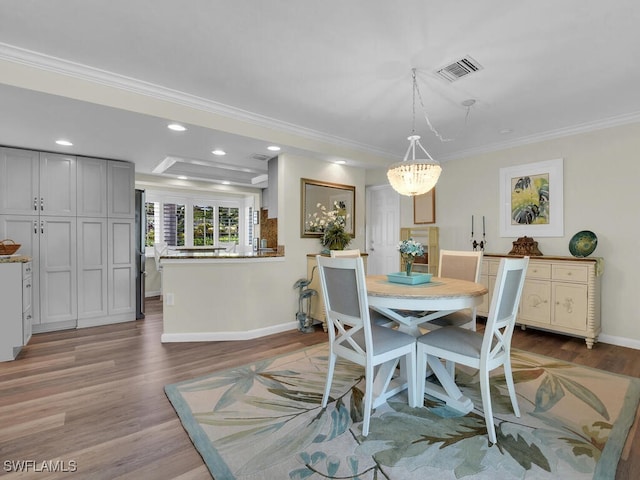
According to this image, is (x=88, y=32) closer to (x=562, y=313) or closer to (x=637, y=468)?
(x=637, y=468)

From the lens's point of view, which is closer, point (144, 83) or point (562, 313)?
point (144, 83)

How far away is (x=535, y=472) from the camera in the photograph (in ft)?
5.16

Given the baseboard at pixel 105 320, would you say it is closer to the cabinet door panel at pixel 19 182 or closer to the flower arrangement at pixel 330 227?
the cabinet door panel at pixel 19 182

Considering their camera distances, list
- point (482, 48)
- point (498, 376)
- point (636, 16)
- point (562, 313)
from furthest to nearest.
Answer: point (562, 313) → point (498, 376) → point (482, 48) → point (636, 16)

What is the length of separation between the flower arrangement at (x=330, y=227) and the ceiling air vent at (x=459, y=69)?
2.19 meters

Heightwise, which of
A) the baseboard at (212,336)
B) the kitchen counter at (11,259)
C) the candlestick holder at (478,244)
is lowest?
the baseboard at (212,336)

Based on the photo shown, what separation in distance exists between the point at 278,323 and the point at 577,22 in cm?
372

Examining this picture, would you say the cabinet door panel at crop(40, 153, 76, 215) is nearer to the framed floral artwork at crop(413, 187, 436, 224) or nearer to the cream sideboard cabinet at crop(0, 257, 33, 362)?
the cream sideboard cabinet at crop(0, 257, 33, 362)

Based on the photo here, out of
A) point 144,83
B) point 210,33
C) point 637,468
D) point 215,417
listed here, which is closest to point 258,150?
point 144,83

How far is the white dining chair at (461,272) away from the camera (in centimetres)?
267

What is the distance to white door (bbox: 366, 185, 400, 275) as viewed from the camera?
5578 mm

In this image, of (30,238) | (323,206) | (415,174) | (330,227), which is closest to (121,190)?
(30,238)

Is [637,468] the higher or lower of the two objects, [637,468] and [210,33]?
the lower

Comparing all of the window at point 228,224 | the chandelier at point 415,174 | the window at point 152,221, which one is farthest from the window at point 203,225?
the chandelier at point 415,174
